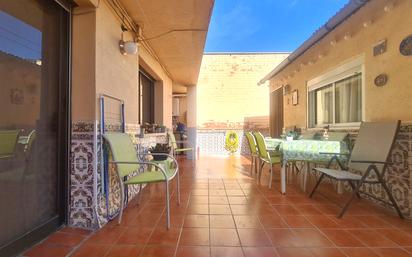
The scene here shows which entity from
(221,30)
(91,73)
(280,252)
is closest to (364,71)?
(280,252)

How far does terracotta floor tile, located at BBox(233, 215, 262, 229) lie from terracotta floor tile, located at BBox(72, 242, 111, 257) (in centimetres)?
115

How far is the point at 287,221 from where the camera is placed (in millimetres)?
2582

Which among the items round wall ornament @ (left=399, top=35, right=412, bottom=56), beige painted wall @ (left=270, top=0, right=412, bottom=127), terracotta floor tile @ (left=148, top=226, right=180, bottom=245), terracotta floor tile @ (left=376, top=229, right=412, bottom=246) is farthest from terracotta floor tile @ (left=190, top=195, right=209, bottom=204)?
round wall ornament @ (left=399, top=35, right=412, bottom=56)

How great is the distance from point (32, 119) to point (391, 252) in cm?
284

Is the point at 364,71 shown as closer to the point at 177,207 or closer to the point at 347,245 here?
the point at 347,245

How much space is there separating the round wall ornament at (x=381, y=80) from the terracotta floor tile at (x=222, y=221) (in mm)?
2332

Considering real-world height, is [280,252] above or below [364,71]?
below

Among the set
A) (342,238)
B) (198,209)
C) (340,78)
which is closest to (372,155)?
(342,238)

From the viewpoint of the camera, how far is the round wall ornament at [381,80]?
3059 millimetres

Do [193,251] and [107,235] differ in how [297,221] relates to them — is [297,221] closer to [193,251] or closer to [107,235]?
[193,251]

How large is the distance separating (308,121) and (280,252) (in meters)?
3.91

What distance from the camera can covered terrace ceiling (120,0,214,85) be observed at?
2811 millimetres

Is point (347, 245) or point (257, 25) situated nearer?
point (347, 245)

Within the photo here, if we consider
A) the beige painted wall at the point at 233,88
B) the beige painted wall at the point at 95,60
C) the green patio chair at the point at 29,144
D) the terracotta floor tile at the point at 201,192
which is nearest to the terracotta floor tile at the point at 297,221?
the terracotta floor tile at the point at 201,192
